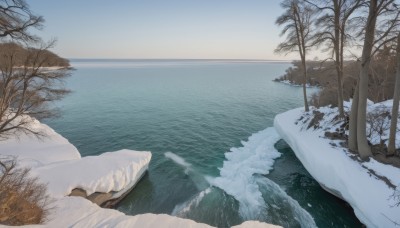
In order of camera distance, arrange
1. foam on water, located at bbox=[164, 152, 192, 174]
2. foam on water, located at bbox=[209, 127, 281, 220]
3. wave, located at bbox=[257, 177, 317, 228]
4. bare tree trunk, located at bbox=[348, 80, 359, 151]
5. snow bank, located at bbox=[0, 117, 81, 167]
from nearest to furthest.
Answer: wave, located at bbox=[257, 177, 317, 228], foam on water, located at bbox=[209, 127, 281, 220], bare tree trunk, located at bbox=[348, 80, 359, 151], snow bank, located at bbox=[0, 117, 81, 167], foam on water, located at bbox=[164, 152, 192, 174]

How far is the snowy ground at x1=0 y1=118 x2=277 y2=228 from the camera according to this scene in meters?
8.46

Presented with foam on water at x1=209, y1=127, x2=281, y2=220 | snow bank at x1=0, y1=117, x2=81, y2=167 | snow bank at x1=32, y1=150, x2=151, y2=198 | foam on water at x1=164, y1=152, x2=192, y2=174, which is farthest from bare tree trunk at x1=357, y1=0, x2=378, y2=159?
snow bank at x1=0, y1=117, x2=81, y2=167

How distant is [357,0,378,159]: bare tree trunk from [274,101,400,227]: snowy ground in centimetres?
66

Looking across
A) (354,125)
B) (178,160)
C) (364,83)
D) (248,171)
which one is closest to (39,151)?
(178,160)

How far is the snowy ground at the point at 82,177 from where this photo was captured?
8461 millimetres

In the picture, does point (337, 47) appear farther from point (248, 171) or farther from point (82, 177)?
point (82, 177)

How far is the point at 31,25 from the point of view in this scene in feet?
28.7

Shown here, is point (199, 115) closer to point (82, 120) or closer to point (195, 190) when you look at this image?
point (82, 120)

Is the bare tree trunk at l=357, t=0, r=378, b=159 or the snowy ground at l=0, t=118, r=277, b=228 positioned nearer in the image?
the snowy ground at l=0, t=118, r=277, b=228

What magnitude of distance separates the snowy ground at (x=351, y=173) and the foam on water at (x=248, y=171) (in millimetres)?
2189

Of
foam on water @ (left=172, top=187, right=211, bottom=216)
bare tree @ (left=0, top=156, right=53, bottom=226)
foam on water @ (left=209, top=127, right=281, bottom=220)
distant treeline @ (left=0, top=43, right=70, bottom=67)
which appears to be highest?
distant treeline @ (left=0, top=43, right=70, bottom=67)

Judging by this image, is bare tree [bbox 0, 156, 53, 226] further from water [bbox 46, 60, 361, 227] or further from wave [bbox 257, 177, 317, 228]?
wave [bbox 257, 177, 317, 228]

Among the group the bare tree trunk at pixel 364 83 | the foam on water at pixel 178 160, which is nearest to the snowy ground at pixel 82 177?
the foam on water at pixel 178 160

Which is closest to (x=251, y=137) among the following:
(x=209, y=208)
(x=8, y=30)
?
(x=209, y=208)
